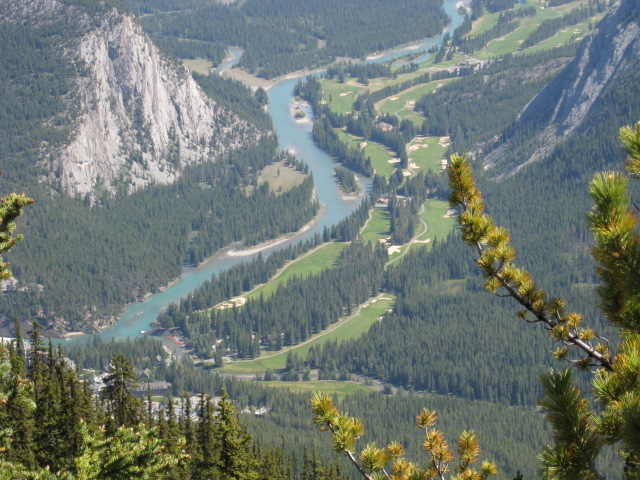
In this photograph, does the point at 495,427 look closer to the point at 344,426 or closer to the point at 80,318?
the point at 80,318

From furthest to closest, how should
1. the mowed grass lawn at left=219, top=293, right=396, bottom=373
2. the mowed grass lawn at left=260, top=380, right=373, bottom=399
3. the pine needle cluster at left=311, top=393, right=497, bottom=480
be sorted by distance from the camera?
the mowed grass lawn at left=219, top=293, right=396, bottom=373 → the mowed grass lawn at left=260, top=380, right=373, bottom=399 → the pine needle cluster at left=311, top=393, right=497, bottom=480

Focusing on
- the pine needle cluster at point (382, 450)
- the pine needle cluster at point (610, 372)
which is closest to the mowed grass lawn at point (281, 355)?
the pine needle cluster at point (382, 450)

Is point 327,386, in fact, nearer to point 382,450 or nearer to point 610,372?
point 382,450

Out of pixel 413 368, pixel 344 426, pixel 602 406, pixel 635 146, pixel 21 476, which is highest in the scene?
pixel 635 146

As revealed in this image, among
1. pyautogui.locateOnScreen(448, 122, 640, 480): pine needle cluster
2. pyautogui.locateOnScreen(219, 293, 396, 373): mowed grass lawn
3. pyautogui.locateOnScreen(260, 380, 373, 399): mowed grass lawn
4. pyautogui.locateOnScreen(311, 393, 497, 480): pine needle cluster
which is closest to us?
pyautogui.locateOnScreen(448, 122, 640, 480): pine needle cluster

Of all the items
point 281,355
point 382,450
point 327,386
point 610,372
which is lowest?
point 281,355

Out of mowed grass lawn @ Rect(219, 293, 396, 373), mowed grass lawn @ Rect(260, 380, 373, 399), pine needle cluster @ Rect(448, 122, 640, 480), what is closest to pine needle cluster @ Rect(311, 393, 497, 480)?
pine needle cluster @ Rect(448, 122, 640, 480)

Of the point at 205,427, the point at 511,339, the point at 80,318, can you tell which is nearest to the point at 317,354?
the point at 511,339

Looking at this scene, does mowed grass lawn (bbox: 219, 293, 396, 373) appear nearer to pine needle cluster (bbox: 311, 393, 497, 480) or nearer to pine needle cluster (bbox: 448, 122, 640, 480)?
pine needle cluster (bbox: 311, 393, 497, 480)

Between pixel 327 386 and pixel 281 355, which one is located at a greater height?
pixel 327 386

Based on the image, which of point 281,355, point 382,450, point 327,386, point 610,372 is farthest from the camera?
point 281,355

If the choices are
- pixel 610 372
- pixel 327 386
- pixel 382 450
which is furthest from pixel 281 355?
pixel 610 372
